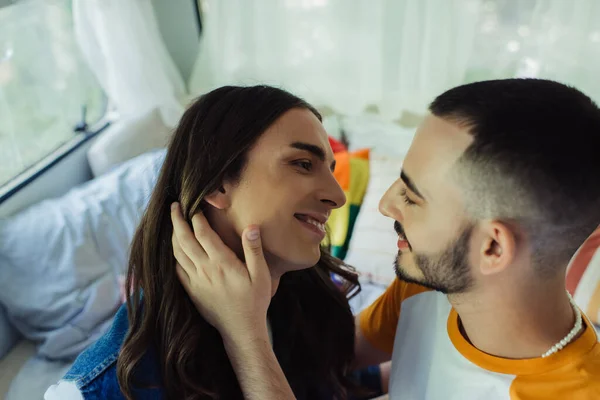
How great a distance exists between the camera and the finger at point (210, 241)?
2.84 ft

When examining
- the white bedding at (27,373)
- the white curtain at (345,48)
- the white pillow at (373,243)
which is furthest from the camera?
the white curtain at (345,48)

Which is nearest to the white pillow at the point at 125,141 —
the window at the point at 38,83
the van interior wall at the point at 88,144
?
the van interior wall at the point at 88,144

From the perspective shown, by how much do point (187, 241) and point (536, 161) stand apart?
61cm

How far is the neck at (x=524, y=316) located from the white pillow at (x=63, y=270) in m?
1.15

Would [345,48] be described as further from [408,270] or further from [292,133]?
[408,270]

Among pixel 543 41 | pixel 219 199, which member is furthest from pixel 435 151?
pixel 543 41

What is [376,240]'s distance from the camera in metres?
1.67

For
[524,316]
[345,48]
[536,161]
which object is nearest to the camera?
[536,161]

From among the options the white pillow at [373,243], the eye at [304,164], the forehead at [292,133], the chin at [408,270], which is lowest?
the white pillow at [373,243]

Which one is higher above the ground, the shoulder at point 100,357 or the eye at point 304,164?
the eye at point 304,164

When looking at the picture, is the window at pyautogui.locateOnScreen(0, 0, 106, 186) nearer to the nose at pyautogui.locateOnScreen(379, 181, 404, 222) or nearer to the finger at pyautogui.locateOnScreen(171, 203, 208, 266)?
the finger at pyautogui.locateOnScreen(171, 203, 208, 266)

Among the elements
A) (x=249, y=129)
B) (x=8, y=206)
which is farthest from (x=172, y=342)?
(x=8, y=206)

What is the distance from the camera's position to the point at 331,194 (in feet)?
3.13

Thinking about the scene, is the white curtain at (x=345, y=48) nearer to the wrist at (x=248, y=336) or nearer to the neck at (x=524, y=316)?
the wrist at (x=248, y=336)
